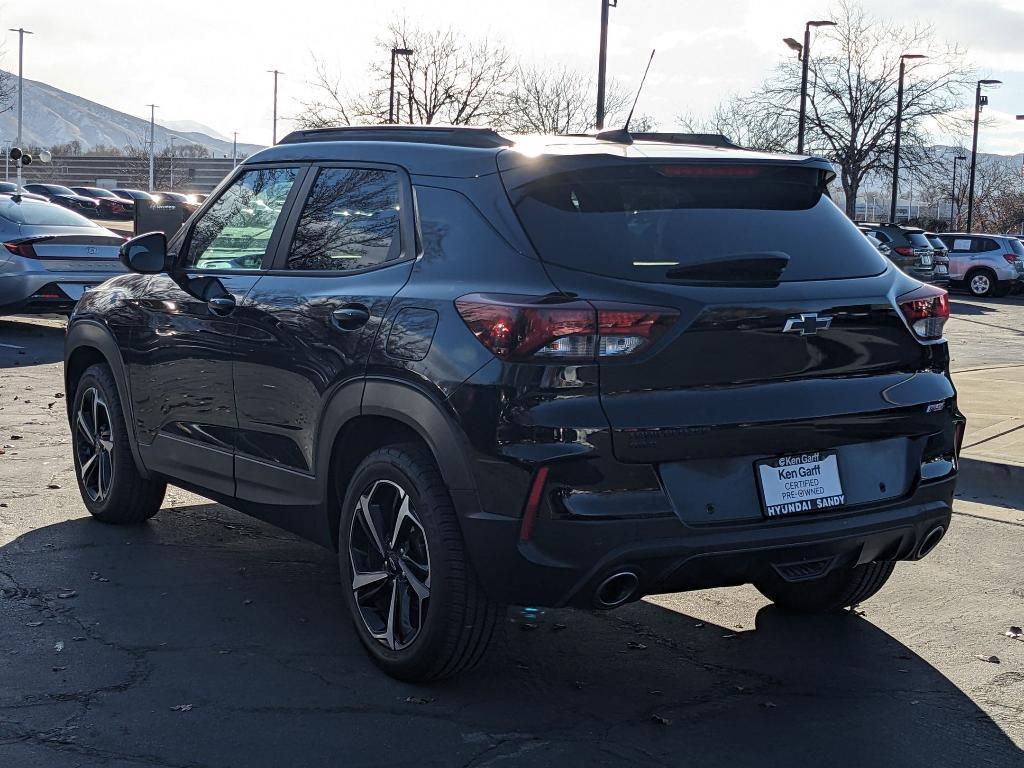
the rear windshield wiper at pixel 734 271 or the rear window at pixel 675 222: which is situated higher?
the rear window at pixel 675 222

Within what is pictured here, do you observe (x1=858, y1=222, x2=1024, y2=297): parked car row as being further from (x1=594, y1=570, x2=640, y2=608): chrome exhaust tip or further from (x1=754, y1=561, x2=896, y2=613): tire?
(x1=594, y1=570, x2=640, y2=608): chrome exhaust tip

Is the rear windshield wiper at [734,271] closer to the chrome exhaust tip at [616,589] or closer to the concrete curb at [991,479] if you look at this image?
the chrome exhaust tip at [616,589]

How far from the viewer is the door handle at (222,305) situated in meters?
5.31

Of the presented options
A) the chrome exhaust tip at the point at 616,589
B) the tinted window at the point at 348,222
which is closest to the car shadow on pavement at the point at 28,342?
the tinted window at the point at 348,222

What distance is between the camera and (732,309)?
13.2 ft

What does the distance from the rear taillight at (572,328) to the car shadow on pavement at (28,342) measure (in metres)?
10.4

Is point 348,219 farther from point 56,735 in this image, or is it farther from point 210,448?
point 56,735

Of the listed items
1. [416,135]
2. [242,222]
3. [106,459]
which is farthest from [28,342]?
[416,135]

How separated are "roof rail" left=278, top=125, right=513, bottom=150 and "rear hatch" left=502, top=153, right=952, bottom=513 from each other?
0.24m

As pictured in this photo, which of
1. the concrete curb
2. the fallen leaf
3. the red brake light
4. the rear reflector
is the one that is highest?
the red brake light

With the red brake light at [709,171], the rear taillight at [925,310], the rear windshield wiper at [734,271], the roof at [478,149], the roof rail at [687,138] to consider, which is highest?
the roof rail at [687,138]

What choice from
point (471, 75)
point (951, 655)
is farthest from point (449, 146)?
point (471, 75)

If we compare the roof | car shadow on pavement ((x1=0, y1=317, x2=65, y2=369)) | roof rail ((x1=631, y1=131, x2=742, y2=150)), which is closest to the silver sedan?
car shadow on pavement ((x1=0, y1=317, x2=65, y2=369))

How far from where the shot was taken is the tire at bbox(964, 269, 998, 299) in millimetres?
36562
